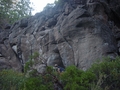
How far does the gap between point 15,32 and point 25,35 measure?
1.87m

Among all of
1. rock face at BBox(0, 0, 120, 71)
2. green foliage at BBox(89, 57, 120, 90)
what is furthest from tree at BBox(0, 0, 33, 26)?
green foliage at BBox(89, 57, 120, 90)

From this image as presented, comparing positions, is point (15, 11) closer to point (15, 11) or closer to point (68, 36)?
point (15, 11)

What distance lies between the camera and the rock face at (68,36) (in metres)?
11.2

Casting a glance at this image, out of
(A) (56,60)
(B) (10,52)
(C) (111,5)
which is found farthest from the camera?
(B) (10,52)

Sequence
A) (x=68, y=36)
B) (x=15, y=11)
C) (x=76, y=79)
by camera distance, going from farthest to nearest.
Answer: (x=15, y=11) → (x=68, y=36) → (x=76, y=79)

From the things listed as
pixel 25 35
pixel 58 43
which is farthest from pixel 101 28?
pixel 25 35

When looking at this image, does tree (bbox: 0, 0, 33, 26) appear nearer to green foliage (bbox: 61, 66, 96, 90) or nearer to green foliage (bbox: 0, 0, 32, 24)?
green foliage (bbox: 0, 0, 32, 24)

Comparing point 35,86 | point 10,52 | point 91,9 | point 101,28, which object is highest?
point 91,9

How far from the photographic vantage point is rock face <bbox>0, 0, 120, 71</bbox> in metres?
11.2

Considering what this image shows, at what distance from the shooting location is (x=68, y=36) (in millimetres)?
12289

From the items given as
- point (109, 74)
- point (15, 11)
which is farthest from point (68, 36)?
point (15, 11)

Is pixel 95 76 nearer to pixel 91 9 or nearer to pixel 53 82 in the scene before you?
pixel 53 82

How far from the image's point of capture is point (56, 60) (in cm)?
1240

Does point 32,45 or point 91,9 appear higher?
point 91,9
